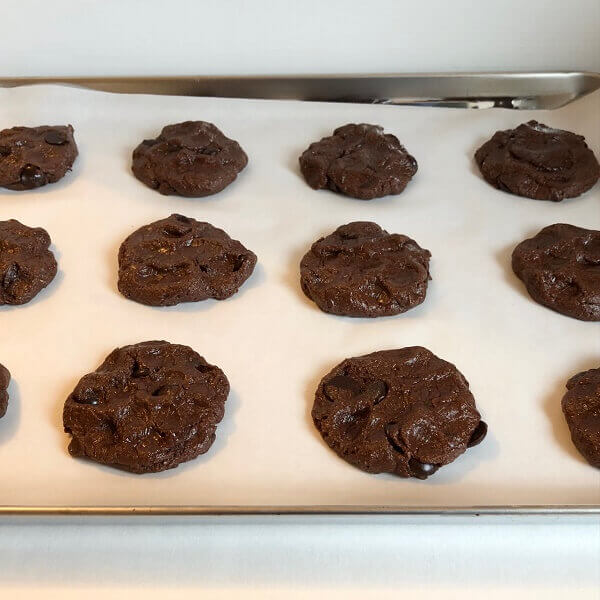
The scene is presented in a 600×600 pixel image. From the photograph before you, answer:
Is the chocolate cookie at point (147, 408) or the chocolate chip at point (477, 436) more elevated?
the chocolate chip at point (477, 436)

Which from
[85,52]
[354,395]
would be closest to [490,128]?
[354,395]

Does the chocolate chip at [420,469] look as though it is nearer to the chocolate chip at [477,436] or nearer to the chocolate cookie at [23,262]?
the chocolate chip at [477,436]

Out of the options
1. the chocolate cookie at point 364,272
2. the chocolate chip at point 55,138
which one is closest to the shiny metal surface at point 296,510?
the chocolate cookie at point 364,272

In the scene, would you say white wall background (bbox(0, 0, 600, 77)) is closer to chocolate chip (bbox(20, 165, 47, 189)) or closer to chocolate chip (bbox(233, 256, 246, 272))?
chocolate chip (bbox(20, 165, 47, 189))

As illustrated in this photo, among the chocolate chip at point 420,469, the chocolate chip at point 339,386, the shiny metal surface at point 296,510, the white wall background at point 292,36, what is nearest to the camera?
the shiny metal surface at point 296,510

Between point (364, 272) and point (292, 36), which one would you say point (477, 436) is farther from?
point (292, 36)

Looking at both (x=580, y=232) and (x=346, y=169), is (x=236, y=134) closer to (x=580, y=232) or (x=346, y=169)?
(x=346, y=169)

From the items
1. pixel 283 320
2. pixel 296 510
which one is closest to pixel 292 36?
pixel 283 320
